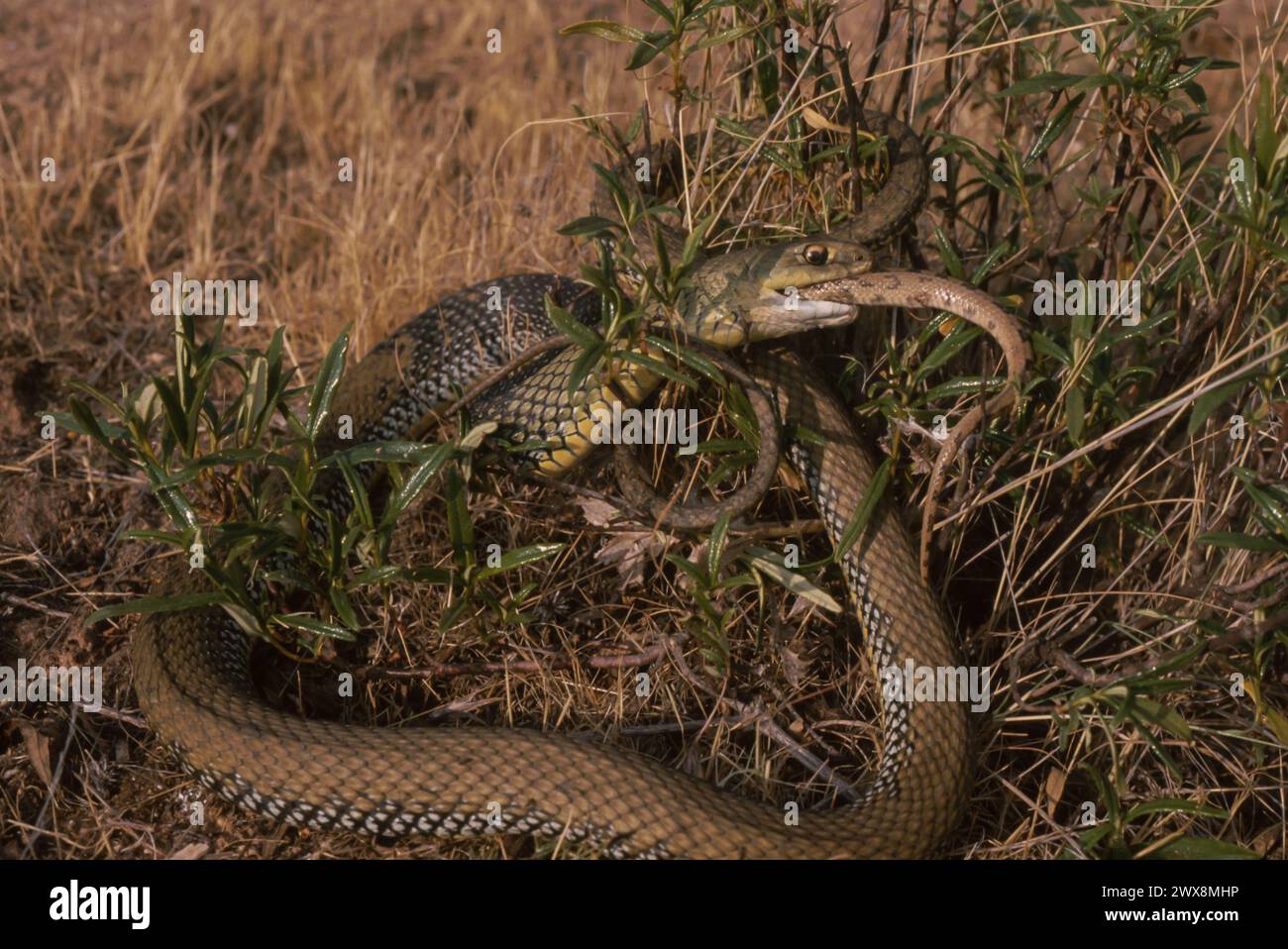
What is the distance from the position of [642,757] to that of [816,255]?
1.78 m

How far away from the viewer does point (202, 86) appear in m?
8.02

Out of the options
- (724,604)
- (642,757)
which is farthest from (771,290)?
(642,757)

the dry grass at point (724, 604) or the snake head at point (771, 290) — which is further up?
the snake head at point (771, 290)

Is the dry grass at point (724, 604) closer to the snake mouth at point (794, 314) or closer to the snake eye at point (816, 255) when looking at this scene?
the snake mouth at point (794, 314)

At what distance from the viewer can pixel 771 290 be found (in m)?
4.44

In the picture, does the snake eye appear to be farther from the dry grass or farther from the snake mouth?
the dry grass

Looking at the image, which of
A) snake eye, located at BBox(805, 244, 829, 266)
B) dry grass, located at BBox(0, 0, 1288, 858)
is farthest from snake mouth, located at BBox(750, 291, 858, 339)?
dry grass, located at BBox(0, 0, 1288, 858)

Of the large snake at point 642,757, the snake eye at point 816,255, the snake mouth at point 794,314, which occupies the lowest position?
the large snake at point 642,757

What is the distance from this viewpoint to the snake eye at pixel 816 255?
438 cm

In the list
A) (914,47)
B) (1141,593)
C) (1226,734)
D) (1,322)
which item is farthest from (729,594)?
(1,322)

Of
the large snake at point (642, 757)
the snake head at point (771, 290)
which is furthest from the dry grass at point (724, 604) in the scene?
the snake head at point (771, 290)

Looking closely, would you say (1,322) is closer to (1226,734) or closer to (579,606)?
(579,606)

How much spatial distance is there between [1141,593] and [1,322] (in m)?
5.23

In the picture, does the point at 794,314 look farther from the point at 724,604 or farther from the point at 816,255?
the point at 724,604
